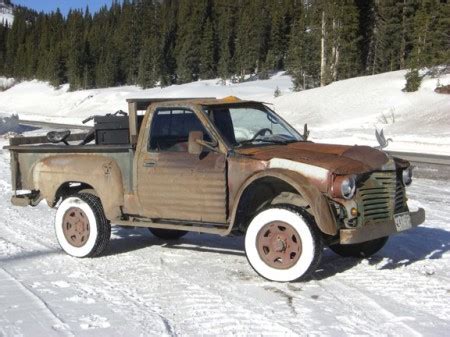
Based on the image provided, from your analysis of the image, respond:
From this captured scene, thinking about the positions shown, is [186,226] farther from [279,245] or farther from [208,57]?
[208,57]

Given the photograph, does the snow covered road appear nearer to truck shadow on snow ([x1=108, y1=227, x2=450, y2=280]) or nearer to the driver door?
truck shadow on snow ([x1=108, y1=227, x2=450, y2=280])

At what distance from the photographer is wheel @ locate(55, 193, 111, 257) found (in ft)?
24.4

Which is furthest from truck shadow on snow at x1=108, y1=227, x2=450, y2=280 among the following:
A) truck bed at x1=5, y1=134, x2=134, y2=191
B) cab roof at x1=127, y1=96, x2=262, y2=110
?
cab roof at x1=127, y1=96, x2=262, y2=110

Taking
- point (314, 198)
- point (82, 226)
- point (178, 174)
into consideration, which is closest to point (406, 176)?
point (314, 198)

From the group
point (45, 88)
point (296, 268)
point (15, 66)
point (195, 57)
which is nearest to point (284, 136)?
point (296, 268)

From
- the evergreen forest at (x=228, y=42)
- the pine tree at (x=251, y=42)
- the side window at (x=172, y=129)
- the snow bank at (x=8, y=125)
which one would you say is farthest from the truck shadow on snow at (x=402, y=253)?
the pine tree at (x=251, y=42)

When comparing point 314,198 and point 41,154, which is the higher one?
point 41,154

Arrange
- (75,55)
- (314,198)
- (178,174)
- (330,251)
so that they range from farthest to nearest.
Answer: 1. (75,55)
2. (330,251)
3. (178,174)
4. (314,198)

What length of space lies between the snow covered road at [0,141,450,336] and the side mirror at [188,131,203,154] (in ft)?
3.98

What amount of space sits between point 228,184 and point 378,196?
55.5 inches

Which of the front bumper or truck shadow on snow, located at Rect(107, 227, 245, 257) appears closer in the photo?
the front bumper

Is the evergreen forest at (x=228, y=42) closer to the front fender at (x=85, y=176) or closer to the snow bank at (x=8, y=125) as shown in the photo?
the snow bank at (x=8, y=125)

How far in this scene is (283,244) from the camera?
624cm

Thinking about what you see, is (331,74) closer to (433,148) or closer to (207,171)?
(433,148)
